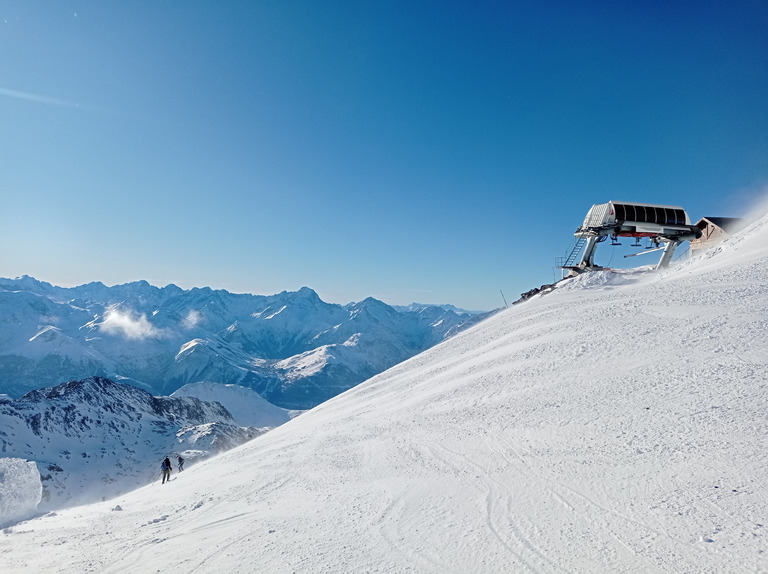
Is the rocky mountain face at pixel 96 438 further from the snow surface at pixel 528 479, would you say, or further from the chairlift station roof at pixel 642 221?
the chairlift station roof at pixel 642 221

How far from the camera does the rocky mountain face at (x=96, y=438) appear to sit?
110 meters

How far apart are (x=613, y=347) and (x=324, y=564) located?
45.3ft

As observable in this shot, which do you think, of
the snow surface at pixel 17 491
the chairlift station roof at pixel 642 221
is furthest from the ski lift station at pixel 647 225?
the snow surface at pixel 17 491

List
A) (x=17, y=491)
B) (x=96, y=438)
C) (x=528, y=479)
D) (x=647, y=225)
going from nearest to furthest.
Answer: (x=528, y=479)
(x=17, y=491)
(x=647, y=225)
(x=96, y=438)

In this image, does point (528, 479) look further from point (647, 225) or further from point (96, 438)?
point (96, 438)

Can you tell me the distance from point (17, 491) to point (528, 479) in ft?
73.7

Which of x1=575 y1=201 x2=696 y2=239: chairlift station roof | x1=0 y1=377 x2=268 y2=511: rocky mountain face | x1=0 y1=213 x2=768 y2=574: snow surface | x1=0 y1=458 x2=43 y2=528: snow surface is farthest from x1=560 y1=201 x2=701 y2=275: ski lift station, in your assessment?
x1=0 y1=377 x2=268 y2=511: rocky mountain face

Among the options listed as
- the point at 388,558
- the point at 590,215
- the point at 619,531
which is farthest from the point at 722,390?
the point at 590,215

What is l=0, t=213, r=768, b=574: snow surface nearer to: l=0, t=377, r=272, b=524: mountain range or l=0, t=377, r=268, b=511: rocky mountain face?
l=0, t=377, r=268, b=511: rocky mountain face

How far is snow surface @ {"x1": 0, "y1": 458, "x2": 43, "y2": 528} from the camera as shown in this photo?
1693 cm

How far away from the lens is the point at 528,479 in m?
9.13

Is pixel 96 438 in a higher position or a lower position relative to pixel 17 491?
lower

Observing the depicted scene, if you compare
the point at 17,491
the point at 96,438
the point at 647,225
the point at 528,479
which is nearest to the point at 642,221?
the point at 647,225

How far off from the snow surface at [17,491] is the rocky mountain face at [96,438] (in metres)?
94.7
